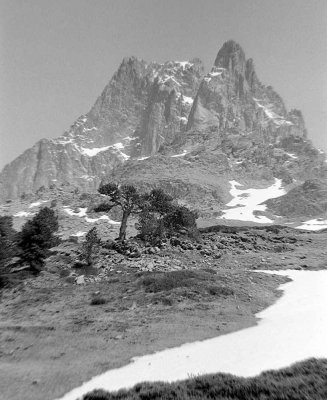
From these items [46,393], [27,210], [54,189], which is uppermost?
[54,189]

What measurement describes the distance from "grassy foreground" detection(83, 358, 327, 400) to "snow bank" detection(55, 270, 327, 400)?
2.22 feet

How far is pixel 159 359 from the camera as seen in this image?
39.9ft

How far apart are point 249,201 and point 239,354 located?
158m

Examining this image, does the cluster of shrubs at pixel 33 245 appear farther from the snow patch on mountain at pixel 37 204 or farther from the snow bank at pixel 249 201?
the snow patch on mountain at pixel 37 204

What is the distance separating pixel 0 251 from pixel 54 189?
520ft

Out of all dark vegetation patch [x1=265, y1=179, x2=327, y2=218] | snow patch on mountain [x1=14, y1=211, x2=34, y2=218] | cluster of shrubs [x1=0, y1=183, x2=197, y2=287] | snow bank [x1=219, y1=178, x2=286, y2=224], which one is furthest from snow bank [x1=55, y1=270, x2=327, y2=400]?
dark vegetation patch [x1=265, y1=179, x2=327, y2=218]

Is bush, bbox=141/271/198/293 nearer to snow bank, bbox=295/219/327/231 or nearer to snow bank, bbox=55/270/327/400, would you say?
snow bank, bbox=55/270/327/400

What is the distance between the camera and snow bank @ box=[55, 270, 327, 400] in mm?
10680

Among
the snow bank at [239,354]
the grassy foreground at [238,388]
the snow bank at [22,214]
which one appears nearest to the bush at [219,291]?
the snow bank at [239,354]

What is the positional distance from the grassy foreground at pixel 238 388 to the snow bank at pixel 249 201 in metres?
125

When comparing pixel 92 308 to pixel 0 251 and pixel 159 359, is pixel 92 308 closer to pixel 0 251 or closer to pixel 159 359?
pixel 159 359

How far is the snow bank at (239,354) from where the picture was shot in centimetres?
1068

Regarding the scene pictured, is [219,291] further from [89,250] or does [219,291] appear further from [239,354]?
[89,250]

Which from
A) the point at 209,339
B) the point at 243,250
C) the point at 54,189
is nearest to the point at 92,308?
the point at 209,339
